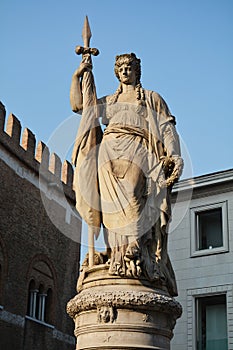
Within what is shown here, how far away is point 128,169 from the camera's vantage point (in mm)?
7031

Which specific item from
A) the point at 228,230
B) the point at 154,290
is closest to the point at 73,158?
the point at 154,290

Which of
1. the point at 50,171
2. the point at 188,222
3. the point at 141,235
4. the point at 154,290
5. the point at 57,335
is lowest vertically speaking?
the point at 154,290

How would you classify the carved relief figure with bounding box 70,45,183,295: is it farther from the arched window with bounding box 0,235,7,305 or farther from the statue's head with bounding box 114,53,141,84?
the arched window with bounding box 0,235,7,305

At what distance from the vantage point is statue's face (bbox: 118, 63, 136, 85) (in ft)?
24.9

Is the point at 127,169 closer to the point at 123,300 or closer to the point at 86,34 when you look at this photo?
the point at 123,300

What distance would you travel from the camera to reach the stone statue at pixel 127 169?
676cm

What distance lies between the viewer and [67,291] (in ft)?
98.0

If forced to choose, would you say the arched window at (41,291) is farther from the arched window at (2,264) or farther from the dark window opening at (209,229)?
the dark window opening at (209,229)

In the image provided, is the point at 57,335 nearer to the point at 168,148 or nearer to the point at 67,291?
the point at 67,291

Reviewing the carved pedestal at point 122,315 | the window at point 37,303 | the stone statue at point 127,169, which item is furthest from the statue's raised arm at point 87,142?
the window at point 37,303

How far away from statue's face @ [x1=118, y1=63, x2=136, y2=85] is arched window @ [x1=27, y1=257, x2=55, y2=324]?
20.4 metres

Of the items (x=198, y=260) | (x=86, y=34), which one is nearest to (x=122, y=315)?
(x=86, y=34)

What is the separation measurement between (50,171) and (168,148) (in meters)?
21.8

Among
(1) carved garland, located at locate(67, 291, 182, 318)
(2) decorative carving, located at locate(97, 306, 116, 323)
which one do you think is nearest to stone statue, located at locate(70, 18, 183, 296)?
(1) carved garland, located at locate(67, 291, 182, 318)
